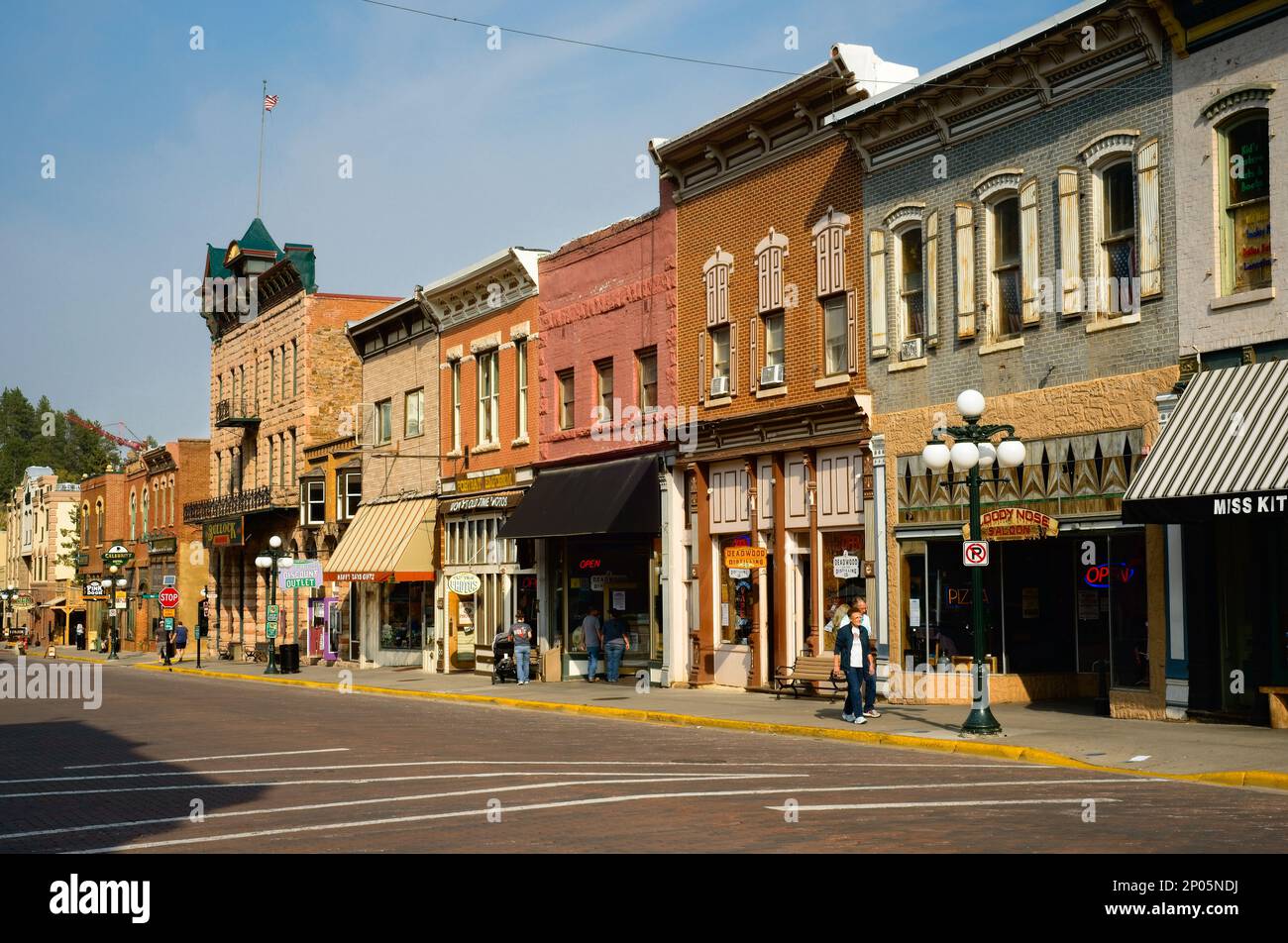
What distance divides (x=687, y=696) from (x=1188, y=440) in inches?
479

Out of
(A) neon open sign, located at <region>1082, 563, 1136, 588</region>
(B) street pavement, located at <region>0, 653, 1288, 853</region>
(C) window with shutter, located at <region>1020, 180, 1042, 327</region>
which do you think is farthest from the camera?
(C) window with shutter, located at <region>1020, 180, 1042, 327</region>

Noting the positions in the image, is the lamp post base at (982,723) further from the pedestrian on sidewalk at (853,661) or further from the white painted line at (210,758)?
the white painted line at (210,758)

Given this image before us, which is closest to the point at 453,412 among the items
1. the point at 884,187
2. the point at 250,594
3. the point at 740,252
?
the point at 740,252

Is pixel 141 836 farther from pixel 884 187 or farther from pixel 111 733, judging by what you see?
pixel 884 187

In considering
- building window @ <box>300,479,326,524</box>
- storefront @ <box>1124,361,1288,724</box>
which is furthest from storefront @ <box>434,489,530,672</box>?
storefront @ <box>1124,361,1288,724</box>

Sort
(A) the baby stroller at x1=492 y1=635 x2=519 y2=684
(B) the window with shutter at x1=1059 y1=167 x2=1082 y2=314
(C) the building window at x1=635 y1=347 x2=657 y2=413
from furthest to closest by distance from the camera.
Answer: (A) the baby stroller at x1=492 y1=635 x2=519 y2=684 < (C) the building window at x1=635 y1=347 x2=657 y2=413 < (B) the window with shutter at x1=1059 y1=167 x2=1082 y2=314

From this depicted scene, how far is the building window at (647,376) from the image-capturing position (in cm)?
3381

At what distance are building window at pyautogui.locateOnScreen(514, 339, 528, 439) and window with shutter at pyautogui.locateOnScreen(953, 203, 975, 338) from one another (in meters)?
15.7

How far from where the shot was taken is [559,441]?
3694 centimetres

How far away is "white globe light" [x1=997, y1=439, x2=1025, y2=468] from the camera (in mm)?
19828

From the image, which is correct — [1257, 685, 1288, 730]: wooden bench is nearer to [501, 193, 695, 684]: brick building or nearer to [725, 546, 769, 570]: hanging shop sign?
[725, 546, 769, 570]: hanging shop sign

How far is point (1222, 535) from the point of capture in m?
20.7

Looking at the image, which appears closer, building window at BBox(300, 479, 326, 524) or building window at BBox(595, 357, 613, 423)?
building window at BBox(595, 357, 613, 423)

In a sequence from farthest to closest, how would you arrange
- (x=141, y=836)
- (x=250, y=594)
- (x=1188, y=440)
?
(x=250, y=594) → (x=1188, y=440) → (x=141, y=836)
